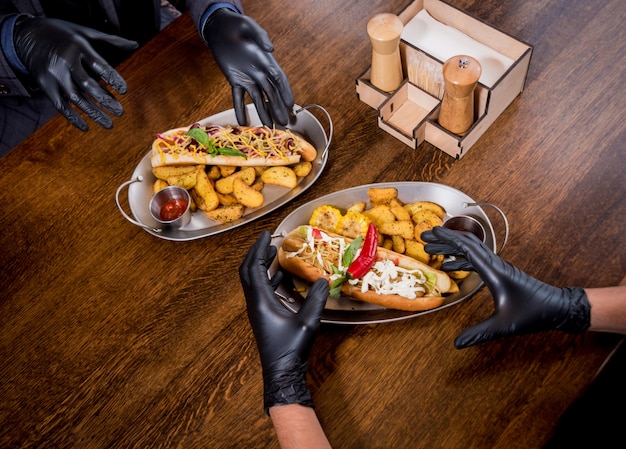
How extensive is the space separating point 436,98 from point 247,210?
0.90 meters

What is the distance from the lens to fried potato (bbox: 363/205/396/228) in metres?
2.01

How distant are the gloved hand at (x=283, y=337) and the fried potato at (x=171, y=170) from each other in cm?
64

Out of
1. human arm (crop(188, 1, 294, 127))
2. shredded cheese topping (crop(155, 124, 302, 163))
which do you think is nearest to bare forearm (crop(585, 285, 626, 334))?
shredded cheese topping (crop(155, 124, 302, 163))

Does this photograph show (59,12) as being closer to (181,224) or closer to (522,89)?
(181,224)

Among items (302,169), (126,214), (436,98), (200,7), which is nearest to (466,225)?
(436,98)

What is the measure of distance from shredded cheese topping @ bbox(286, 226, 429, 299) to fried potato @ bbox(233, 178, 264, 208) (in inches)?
10.4

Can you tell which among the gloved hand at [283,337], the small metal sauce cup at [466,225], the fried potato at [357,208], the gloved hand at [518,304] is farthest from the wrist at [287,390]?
the small metal sauce cup at [466,225]

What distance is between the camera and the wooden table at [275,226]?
1.78m

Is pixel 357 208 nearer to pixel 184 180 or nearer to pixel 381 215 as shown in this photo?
pixel 381 215

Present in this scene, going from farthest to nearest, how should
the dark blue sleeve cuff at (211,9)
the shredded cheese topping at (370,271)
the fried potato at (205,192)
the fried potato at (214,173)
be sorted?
the dark blue sleeve cuff at (211,9), the fried potato at (214,173), the fried potato at (205,192), the shredded cheese topping at (370,271)

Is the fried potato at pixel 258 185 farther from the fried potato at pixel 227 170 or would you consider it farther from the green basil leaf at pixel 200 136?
the green basil leaf at pixel 200 136

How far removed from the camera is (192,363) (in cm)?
194

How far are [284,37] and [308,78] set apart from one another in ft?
0.89

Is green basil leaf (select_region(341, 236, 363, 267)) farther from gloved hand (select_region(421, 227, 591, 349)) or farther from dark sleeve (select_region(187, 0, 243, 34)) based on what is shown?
dark sleeve (select_region(187, 0, 243, 34))
